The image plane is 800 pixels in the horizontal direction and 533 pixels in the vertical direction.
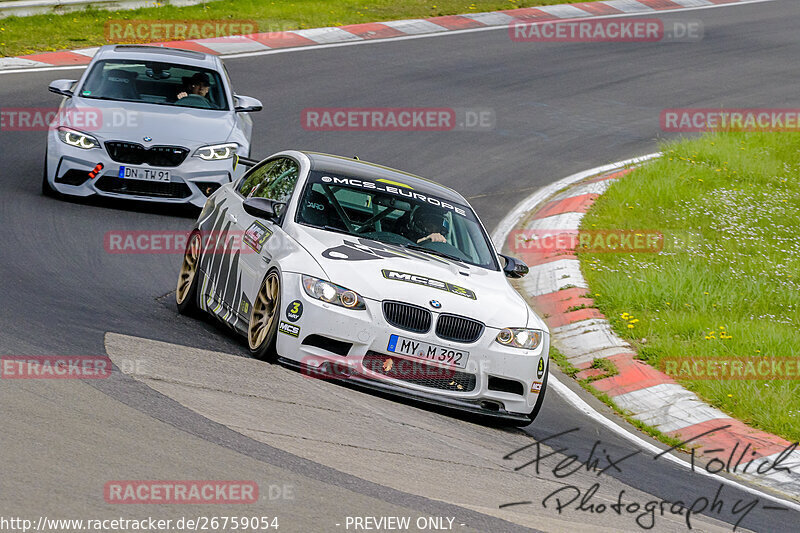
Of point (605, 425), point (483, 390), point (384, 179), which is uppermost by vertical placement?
point (384, 179)

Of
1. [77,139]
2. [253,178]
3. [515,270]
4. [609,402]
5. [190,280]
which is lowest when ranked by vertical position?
[609,402]

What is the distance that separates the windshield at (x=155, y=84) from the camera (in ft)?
43.0

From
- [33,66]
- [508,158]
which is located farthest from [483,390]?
[33,66]

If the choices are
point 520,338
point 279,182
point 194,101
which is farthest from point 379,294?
point 194,101

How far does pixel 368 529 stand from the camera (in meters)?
5.10

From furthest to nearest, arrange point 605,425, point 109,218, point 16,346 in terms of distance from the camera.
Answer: point 109,218 < point 605,425 < point 16,346

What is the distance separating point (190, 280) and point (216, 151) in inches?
Answer: 135

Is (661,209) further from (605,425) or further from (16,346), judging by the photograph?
(16,346)

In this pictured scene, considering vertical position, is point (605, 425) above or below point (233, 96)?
below

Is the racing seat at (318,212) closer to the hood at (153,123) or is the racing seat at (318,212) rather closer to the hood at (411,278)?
the hood at (411,278)

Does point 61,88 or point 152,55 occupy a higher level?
point 152,55

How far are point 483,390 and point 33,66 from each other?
13306 mm

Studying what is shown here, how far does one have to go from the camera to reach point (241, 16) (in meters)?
23.1

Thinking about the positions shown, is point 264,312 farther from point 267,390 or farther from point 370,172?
point 370,172
